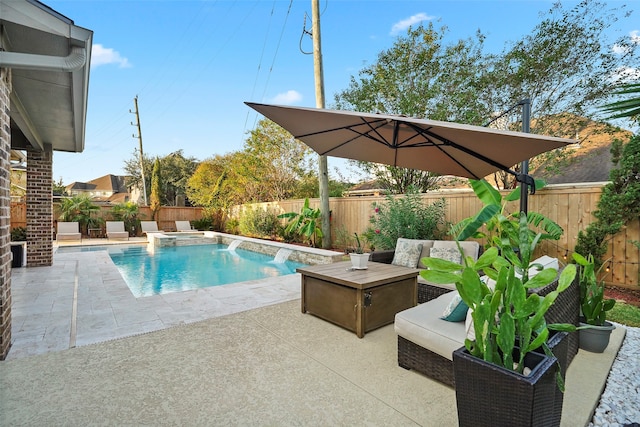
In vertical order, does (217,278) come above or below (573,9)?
below

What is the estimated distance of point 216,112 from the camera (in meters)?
16.3

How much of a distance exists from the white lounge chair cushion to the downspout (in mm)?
4040

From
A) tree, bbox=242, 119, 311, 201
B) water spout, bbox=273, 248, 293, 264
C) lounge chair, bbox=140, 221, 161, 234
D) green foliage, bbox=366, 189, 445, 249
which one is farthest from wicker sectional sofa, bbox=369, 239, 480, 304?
lounge chair, bbox=140, 221, 161, 234

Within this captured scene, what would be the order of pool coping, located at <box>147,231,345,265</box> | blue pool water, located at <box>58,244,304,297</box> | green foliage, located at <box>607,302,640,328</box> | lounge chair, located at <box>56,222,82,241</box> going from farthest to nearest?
lounge chair, located at <box>56,222,82,241</box> < pool coping, located at <box>147,231,345,265</box> < blue pool water, located at <box>58,244,304,297</box> < green foliage, located at <box>607,302,640,328</box>

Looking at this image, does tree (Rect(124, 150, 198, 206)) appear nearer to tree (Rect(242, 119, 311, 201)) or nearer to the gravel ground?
tree (Rect(242, 119, 311, 201))

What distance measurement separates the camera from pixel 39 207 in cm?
712

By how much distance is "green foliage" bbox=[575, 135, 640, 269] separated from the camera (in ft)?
15.2

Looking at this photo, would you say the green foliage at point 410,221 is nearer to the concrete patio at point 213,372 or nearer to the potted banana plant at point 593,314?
the concrete patio at point 213,372

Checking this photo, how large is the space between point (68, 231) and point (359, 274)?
49.8 ft

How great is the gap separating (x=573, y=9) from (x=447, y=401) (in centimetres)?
917

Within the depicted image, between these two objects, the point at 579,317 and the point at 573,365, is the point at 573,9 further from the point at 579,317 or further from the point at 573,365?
the point at 573,365

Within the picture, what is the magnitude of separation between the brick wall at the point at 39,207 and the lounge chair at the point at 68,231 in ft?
24.0

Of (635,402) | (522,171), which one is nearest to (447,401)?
(635,402)

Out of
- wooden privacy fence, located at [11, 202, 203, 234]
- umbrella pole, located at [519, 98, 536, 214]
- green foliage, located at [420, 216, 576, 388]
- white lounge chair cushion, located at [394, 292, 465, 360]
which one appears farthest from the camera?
wooden privacy fence, located at [11, 202, 203, 234]
